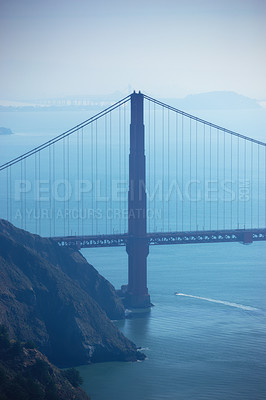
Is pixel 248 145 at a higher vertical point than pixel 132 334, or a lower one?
higher

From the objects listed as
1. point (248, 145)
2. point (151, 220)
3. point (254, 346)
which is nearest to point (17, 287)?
point (254, 346)

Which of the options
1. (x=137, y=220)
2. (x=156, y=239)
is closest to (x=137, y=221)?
(x=137, y=220)

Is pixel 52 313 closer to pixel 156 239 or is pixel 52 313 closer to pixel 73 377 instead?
pixel 73 377

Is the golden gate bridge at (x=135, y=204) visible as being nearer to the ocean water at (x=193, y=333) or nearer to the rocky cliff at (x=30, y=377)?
the ocean water at (x=193, y=333)

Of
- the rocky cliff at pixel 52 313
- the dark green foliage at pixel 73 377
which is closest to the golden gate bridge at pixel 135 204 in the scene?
the rocky cliff at pixel 52 313

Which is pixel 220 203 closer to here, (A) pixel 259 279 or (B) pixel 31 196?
(B) pixel 31 196

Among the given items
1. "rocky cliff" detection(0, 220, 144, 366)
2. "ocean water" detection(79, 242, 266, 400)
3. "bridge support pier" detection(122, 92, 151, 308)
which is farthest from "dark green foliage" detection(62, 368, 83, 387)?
"bridge support pier" detection(122, 92, 151, 308)

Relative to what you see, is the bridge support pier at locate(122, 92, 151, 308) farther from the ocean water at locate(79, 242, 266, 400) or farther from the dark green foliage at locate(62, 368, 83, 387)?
the dark green foliage at locate(62, 368, 83, 387)
